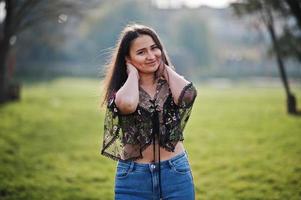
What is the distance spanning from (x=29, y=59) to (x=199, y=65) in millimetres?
25224

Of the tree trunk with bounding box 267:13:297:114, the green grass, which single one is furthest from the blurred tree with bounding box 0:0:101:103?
the tree trunk with bounding box 267:13:297:114

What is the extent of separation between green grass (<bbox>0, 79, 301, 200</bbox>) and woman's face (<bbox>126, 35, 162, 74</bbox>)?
2.48ft

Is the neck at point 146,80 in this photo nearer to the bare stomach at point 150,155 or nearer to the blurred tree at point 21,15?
the bare stomach at point 150,155

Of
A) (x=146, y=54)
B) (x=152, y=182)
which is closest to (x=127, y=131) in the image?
(x=152, y=182)

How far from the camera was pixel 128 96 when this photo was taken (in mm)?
2895

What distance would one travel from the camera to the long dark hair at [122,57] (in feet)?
10.1

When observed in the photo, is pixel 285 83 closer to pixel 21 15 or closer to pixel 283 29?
pixel 283 29

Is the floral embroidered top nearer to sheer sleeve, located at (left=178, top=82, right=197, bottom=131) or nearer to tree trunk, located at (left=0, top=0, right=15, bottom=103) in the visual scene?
sheer sleeve, located at (left=178, top=82, right=197, bottom=131)

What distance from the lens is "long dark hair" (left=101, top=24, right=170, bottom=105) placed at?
3088 millimetres

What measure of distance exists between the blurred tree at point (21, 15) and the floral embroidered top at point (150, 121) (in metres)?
16.1

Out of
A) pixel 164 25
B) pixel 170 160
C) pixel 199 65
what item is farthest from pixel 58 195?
pixel 164 25

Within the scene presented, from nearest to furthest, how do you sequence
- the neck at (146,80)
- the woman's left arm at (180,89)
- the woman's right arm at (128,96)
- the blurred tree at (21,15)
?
the woman's right arm at (128,96) < the woman's left arm at (180,89) < the neck at (146,80) < the blurred tree at (21,15)

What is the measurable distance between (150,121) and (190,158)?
22.0ft

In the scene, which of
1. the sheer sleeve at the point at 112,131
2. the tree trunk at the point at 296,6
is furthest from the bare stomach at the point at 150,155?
the tree trunk at the point at 296,6
